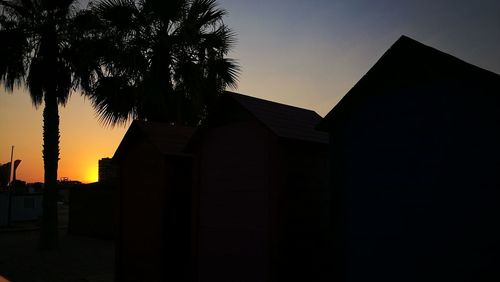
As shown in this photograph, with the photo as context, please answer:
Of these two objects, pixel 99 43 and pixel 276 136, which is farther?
pixel 99 43

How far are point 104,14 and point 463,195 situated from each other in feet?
48.2

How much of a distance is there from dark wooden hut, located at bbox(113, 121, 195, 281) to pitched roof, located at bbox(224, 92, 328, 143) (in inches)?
95.8

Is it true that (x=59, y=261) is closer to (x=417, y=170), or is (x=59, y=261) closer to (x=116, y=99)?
(x=116, y=99)

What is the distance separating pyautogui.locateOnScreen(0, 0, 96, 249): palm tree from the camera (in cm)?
1702

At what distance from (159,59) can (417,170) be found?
1240 cm

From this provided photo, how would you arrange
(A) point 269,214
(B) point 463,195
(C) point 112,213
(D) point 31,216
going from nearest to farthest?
(B) point 463,195, (A) point 269,214, (C) point 112,213, (D) point 31,216

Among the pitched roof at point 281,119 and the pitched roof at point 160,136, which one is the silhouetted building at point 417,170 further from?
the pitched roof at point 160,136

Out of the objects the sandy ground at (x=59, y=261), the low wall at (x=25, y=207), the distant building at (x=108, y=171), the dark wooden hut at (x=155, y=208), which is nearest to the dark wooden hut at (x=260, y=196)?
the dark wooden hut at (x=155, y=208)

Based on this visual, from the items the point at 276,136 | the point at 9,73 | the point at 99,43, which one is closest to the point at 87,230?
the point at 9,73

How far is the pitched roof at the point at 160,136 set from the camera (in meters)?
10.4

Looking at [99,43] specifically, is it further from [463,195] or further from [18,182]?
[18,182]

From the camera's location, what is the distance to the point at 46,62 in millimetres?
17453

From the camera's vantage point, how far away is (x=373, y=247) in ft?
20.5

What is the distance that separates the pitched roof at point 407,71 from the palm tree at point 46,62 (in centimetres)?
1389
